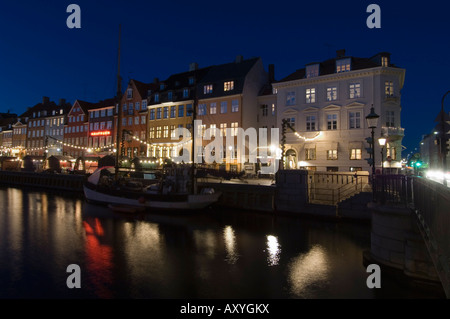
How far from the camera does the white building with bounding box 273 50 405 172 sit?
34.8 m

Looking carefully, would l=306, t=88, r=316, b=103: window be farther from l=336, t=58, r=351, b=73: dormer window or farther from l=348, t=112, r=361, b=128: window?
l=348, t=112, r=361, b=128: window

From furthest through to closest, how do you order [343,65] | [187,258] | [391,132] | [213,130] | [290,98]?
[213,130] → [290,98] → [343,65] → [391,132] → [187,258]

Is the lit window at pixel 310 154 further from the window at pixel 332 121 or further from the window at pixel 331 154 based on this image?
the window at pixel 332 121

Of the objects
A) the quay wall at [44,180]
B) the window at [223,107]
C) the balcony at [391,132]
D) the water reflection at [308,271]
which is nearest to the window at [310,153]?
the balcony at [391,132]

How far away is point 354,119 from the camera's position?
36281 millimetres

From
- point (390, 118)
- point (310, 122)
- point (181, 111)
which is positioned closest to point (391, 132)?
point (390, 118)

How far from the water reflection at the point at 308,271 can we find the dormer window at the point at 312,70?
27.2m

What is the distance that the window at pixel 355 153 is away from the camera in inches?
1403

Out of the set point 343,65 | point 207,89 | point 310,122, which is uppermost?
point 207,89

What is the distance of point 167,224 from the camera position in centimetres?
2381

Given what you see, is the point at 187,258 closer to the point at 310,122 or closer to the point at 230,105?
the point at 310,122

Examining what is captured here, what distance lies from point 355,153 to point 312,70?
11315 mm

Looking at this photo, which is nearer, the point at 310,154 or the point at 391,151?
the point at 391,151
